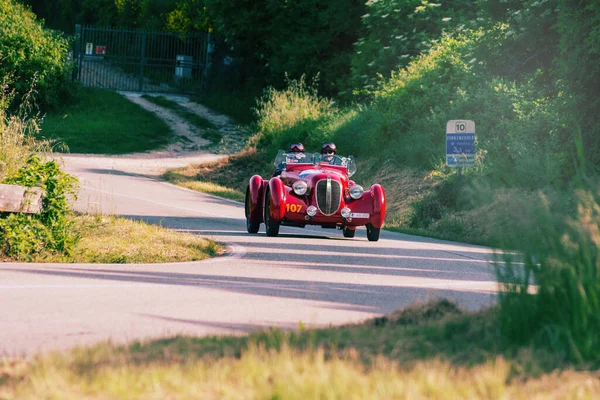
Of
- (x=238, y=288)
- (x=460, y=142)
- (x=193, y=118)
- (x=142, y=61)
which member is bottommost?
(x=238, y=288)

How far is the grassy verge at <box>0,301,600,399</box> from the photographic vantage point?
217 inches

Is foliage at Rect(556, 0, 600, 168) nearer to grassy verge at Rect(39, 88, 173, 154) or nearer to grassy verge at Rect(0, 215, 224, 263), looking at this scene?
grassy verge at Rect(0, 215, 224, 263)

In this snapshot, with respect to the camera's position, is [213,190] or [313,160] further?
[213,190]

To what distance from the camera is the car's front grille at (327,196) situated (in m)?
18.5

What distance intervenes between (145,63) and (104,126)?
33.8 feet

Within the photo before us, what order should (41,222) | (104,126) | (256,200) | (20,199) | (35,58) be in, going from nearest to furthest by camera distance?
(20,199) < (41,222) < (256,200) < (104,126) < (35,58)

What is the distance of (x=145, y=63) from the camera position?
191 ft

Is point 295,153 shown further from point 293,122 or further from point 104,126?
point 104,126

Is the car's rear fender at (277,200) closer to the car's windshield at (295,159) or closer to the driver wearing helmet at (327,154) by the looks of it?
the car's windshield at (295,159)

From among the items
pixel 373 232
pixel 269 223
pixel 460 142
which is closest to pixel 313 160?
pixel 269 223

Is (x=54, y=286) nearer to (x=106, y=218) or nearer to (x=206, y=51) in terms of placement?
(x=106, y=218)

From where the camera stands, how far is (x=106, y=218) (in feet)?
58.9

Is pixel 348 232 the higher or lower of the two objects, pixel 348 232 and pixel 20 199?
the lower

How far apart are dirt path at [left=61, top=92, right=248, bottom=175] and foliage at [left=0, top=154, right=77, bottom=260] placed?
19037 millimetres
